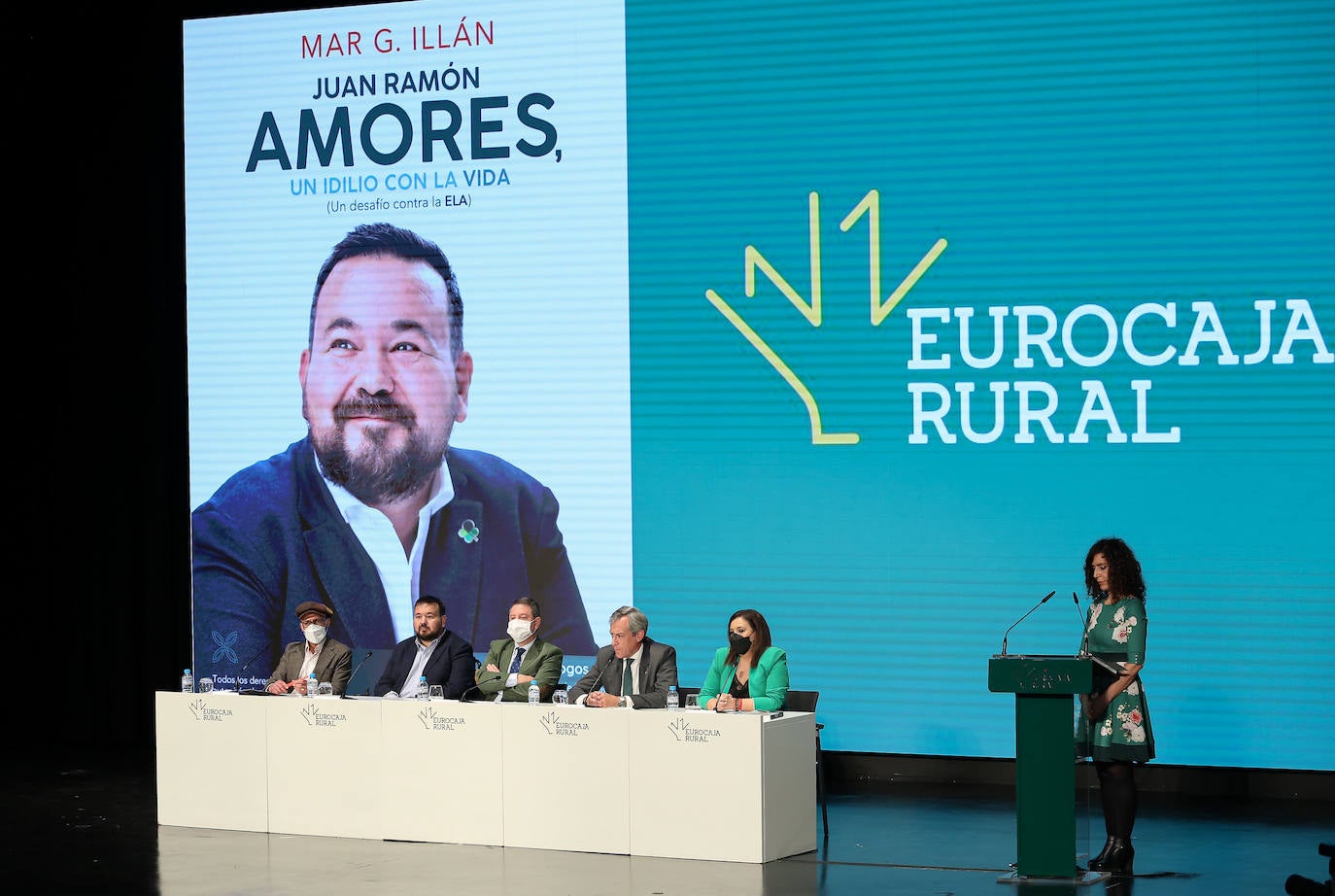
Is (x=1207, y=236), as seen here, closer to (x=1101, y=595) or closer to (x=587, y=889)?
(x=1101, y=595)

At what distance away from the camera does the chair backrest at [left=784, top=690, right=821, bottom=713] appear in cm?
785

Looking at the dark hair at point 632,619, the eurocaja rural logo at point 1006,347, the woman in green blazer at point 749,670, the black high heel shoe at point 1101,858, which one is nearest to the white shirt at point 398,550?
the eurocaja rural logo at point 1006,347

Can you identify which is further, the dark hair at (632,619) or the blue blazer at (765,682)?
the dark hair at (632,619)

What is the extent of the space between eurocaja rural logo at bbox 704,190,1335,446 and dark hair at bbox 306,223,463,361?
1.50 m

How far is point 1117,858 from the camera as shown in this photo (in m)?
7.04

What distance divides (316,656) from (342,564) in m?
1.60

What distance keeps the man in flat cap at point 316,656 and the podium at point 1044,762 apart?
3.22m

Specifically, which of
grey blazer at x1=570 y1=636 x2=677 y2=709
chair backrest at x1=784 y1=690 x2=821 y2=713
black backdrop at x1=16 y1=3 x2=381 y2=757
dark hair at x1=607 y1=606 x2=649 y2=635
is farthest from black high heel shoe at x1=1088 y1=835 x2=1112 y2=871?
black backdrop at x1=16 y1=3 x2=381 y2=757

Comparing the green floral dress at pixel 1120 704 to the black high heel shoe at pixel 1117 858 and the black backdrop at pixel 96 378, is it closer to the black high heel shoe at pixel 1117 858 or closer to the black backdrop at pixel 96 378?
the black high heel shoe at pixel 1117 858

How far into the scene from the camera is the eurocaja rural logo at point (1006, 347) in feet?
28.5

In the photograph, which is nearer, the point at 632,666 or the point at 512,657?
the point at 632,666

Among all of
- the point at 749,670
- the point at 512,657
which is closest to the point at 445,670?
the point at 512,657

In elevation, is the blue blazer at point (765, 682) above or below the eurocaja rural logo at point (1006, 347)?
below

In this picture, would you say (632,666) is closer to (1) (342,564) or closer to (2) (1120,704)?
(2) (1120,704)
